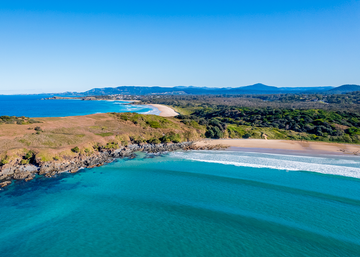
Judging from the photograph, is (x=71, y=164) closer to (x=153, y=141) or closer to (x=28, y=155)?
(x=28, y=155)

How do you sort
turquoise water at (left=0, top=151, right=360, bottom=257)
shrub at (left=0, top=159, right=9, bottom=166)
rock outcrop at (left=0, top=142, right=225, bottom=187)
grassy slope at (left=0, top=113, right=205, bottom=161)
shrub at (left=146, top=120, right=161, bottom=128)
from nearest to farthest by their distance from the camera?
turquoise water at (left=0, top=151, right=360, bottom=257)
rock outcrop at (left=0, top=142, right=225, bottom=187)
shrub at (left=0, top=159, right=9, bottom=166)
grassy slope at (left=0, top=113, right=205, bottom=161)
shrub at (left=146, top=120, right=161, bottom=128)

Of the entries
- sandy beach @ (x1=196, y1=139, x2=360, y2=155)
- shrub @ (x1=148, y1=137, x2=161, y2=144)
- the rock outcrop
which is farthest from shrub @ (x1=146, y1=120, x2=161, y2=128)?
sandy beach @ (x1=196, y1=139, x2=360, y2=155)

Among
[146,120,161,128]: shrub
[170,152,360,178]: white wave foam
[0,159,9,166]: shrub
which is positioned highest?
[146,120,161,128]: shrub

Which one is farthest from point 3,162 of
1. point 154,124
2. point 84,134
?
point 154,124

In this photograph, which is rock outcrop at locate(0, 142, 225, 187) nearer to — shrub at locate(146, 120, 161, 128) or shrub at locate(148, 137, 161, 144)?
shrub at locate(148, 137, 161, 144)

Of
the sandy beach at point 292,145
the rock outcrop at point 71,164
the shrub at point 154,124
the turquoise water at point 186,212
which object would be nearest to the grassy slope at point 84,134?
the shrub at point 154,124

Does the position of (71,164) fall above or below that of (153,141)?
below
